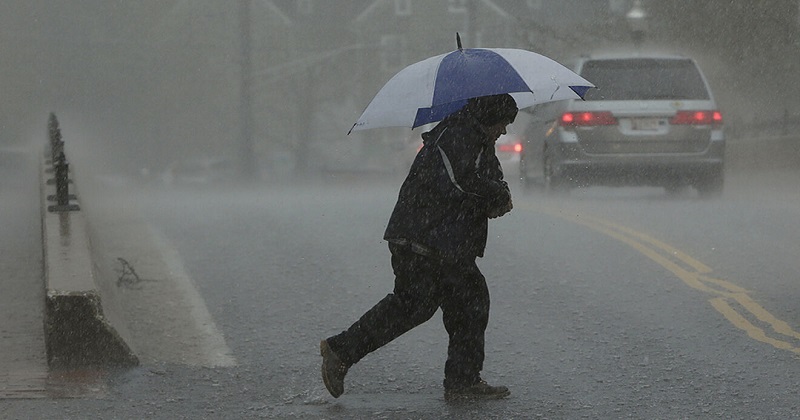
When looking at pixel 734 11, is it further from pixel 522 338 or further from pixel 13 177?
pixel 522 338

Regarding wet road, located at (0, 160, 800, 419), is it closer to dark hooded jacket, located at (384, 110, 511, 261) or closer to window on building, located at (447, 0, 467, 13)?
dark hooded jacket, located at (384, 110, 511, 261)

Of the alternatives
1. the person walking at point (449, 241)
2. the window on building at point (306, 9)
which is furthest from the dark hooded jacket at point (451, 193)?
the window on building at point (306, 9)

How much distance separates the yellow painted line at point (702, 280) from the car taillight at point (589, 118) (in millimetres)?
1997

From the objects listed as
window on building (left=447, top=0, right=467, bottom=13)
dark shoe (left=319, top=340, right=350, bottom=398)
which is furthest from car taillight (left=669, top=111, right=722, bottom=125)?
window on building (left=447, top=0, right=467, bottom=13)

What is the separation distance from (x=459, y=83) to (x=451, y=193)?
0.49 m

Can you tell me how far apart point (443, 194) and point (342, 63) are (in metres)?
61.9

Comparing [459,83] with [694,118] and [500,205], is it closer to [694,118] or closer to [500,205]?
[500,205]

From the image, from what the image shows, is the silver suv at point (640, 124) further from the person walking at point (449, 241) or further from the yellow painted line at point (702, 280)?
the person walking at point (449, 241)

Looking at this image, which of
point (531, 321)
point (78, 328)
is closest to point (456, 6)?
point (531, 321)

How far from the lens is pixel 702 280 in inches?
407

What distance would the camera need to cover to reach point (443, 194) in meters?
6.25

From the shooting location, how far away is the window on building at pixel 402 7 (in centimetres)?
7406

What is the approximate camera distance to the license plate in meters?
16.7

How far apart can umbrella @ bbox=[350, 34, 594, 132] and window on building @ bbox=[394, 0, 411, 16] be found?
6778cm
